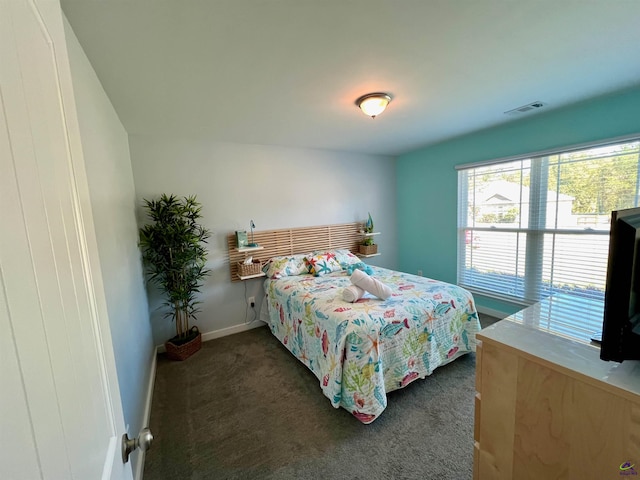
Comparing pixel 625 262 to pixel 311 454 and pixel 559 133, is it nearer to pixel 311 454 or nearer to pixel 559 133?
pixel 311 454

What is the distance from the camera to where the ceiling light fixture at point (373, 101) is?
203cm

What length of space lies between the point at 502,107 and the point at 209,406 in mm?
3623

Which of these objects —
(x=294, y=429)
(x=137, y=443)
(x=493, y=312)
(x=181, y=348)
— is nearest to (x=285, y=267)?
(x=181, y=348)

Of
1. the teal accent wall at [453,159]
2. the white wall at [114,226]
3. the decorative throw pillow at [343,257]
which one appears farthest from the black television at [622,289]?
the decorative throw pillow at [343,257]

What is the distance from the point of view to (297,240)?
11.9 feet

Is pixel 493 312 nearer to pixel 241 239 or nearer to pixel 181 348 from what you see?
pixel 241 239

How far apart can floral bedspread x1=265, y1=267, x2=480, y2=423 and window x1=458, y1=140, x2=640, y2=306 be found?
1.22 m

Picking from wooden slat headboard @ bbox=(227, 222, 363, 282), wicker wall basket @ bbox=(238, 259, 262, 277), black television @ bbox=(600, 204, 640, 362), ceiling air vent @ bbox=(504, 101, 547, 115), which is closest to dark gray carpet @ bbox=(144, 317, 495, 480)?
wicker wall basket @ bbox=(238, 259, 262, 277)

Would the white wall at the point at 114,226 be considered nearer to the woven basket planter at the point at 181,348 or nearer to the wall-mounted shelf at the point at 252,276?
the woven basket planter at the point at 181,348

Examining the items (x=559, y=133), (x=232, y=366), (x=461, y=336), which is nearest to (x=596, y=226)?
(x=559, y=133)

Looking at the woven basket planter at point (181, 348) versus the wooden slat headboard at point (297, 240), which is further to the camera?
the wooden slat headboard at point (297, 240)

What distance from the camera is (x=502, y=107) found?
2.46 meters

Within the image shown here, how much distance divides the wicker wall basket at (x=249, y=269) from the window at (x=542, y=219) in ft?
9.02

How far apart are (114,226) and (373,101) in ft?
6.61
